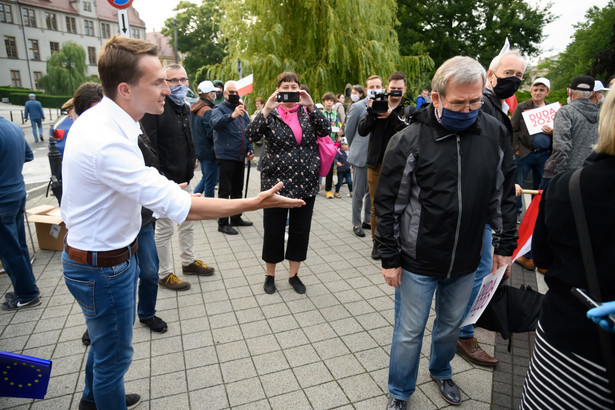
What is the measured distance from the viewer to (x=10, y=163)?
3646 mm

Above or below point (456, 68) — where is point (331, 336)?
below

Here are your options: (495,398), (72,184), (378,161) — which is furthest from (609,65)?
(72,184)

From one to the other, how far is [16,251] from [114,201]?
2695 millimetres

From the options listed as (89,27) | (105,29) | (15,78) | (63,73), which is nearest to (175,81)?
(63,73)

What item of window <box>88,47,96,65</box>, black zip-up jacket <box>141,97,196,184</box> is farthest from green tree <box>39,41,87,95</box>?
black zip-up jacket <box>141,97,196,184</box>

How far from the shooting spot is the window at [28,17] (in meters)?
52.2

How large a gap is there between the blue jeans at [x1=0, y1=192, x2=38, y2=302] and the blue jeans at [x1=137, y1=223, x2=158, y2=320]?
1.31 metres

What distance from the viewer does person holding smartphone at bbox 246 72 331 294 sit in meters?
3.90

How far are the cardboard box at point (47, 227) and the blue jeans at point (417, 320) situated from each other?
182 inches

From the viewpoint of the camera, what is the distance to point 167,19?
165 ft

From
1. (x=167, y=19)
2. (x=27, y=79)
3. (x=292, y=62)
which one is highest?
(x=167, y=19)

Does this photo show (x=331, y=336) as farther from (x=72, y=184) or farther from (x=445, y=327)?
(x=72, y=184)

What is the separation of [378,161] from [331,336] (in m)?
2.43

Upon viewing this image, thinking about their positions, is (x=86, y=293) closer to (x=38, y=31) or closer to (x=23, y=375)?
(x=23, y=375)
